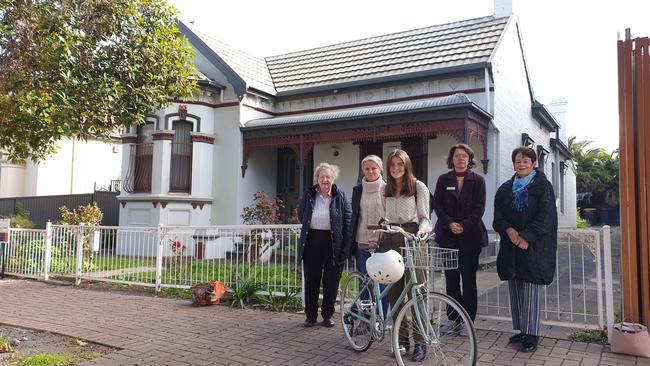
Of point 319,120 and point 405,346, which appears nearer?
point 405,346

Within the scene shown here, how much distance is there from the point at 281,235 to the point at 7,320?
3.58 meters

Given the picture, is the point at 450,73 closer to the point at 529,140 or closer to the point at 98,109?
the point at 529,140

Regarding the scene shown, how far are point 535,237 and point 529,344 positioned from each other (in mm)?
1007

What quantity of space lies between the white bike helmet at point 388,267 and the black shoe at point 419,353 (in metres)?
0.67

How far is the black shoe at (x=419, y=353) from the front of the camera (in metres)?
3.89

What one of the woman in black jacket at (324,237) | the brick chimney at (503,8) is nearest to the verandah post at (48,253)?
the woman in black jacket at (324,237)

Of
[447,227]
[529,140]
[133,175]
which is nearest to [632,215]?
[447,227]

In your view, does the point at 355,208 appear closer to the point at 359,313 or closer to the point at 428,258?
the point at 359,313

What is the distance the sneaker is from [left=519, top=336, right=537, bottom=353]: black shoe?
1069mm

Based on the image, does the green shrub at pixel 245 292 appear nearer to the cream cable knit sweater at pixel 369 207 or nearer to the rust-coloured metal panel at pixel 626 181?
the cream cable knit sweater at pixel 369 207

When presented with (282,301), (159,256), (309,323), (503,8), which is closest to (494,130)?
(503,8)

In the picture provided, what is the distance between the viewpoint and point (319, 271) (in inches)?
212

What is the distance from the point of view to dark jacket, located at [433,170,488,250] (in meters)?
4.65

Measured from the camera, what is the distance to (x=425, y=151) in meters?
12.5
